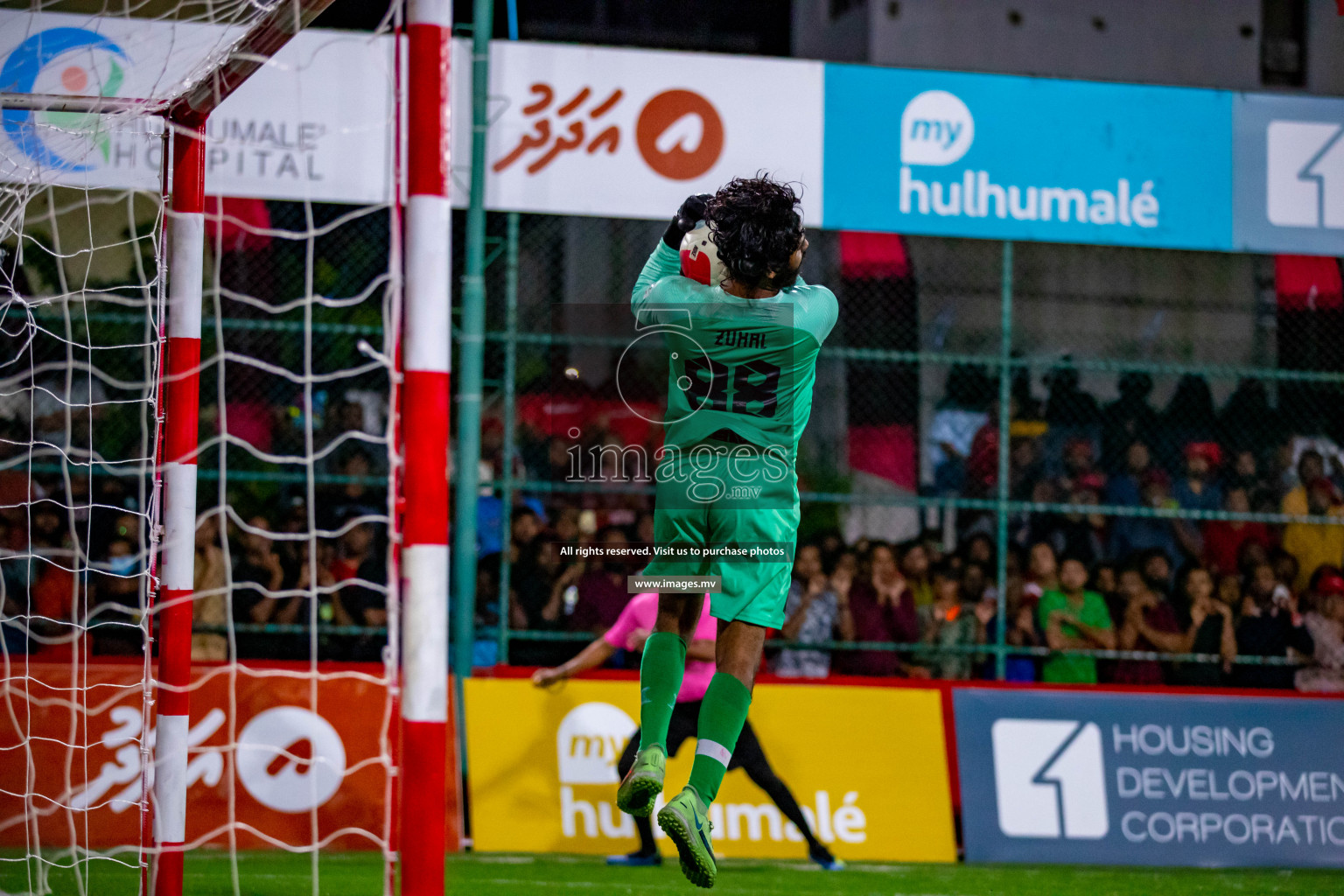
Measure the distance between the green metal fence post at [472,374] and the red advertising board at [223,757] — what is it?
28.7 inches

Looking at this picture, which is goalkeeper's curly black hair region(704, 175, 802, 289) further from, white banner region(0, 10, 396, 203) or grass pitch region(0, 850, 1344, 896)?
white banner region(0, 10, 396, 203)

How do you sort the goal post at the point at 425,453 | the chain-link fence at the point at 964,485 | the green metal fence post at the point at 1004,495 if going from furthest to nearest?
the green metal fence post at the point at 1004,495 → the chain-link fence at the point at 964,485 → the goal post at the point at 425,453

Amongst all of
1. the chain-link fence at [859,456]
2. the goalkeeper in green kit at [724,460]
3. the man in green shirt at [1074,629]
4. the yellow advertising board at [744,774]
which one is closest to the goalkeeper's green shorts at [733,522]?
the goalkeeper in green kit at [724,460]

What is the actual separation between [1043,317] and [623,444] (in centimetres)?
441

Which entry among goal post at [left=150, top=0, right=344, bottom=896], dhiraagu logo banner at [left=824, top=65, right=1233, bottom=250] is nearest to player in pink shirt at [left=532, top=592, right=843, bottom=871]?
goal post at [left=150, top=0, right=344, bottom=896]

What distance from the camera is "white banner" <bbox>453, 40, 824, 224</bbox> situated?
9438 mm

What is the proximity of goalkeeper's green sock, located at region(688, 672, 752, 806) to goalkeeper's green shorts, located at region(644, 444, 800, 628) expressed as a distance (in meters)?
0.23

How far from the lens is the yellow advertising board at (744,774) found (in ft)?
27.8

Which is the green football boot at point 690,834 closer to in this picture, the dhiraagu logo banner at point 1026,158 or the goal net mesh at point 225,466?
the goal net mesh at point 225,466

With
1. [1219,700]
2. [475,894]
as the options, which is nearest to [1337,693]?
[1219,700]

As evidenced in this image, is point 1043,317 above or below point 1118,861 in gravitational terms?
above

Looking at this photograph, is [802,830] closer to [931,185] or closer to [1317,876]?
[1317,876]

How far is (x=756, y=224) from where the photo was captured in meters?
4.34

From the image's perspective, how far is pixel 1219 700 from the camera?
9094mm
